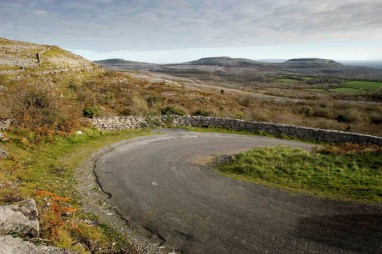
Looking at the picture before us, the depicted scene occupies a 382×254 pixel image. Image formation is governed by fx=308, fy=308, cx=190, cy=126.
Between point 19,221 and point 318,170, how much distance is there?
15551 millimetres

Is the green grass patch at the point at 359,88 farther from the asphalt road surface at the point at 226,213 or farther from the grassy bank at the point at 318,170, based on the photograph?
the asphalt road surface at the point at 226,213

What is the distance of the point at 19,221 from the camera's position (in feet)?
29.6

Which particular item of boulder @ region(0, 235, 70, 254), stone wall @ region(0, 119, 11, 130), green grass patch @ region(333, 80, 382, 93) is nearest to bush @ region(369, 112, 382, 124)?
stone wall @ region(0, 119, 11, 130)

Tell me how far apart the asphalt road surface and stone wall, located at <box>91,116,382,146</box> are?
9.97 metres

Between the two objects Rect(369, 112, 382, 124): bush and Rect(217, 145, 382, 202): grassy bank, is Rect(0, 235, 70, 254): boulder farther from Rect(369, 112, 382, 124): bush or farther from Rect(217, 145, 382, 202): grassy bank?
Rect(369, 112, 382, 124): bush

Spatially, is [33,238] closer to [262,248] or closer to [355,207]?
[262,248]

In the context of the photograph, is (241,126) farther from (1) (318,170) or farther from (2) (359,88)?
(2) (359,88)

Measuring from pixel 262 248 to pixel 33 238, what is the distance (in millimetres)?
7093

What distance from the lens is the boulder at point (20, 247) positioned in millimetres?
7359

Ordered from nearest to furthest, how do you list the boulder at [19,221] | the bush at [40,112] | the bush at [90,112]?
the boulder at [19,221]
the bush at [40,112]
the bush at [90,112]

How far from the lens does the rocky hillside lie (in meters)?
44.5

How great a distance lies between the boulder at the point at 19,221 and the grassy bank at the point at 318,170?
1094 centimetres

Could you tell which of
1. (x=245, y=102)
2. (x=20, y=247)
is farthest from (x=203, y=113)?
(x=20, y=247)

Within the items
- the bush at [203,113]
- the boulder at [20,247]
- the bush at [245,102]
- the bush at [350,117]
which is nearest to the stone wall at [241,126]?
the bush at [203,113]
